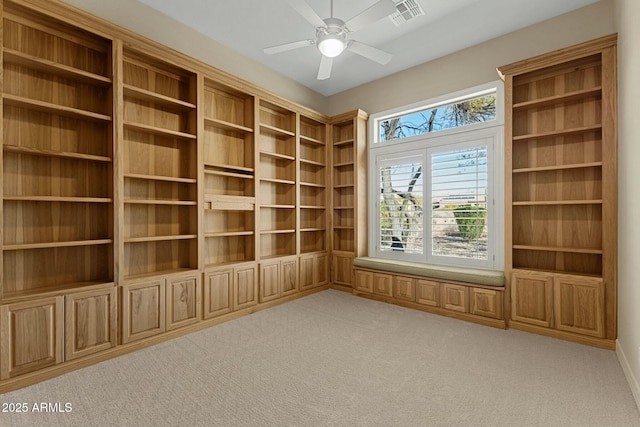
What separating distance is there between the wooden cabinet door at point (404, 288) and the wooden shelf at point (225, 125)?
110 inches

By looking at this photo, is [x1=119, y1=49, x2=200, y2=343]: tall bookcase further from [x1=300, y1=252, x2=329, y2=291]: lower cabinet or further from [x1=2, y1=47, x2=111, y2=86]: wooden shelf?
[x1=300, y1=252, x2=329, y2=291]: lower cabinet

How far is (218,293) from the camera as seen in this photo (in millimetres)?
3500

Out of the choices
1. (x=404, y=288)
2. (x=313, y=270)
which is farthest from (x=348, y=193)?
(x=404, y=288)

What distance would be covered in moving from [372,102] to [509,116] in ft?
6.91

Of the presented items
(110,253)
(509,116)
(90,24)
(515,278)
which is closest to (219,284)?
(110,253)

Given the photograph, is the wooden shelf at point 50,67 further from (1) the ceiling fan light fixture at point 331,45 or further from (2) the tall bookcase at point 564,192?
(2) the tall bookcase at point 564,192

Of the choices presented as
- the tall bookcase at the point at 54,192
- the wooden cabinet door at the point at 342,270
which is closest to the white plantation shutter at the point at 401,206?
the wooden cabinet door at the point at 342,270

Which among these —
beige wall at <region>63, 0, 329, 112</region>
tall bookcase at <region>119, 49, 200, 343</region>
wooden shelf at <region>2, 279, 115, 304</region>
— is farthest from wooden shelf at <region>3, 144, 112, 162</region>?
beige wall at <region>63, 0, 329, 112</region>

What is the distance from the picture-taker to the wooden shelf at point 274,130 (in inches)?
161

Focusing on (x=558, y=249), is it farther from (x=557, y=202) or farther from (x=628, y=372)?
(x=628, y=372)

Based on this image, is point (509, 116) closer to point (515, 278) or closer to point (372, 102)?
point (515, 278)

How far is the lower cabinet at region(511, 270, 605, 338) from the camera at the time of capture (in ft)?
9.23

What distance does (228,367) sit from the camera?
2.44m

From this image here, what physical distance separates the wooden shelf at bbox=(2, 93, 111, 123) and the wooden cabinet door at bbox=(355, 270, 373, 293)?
355cm
